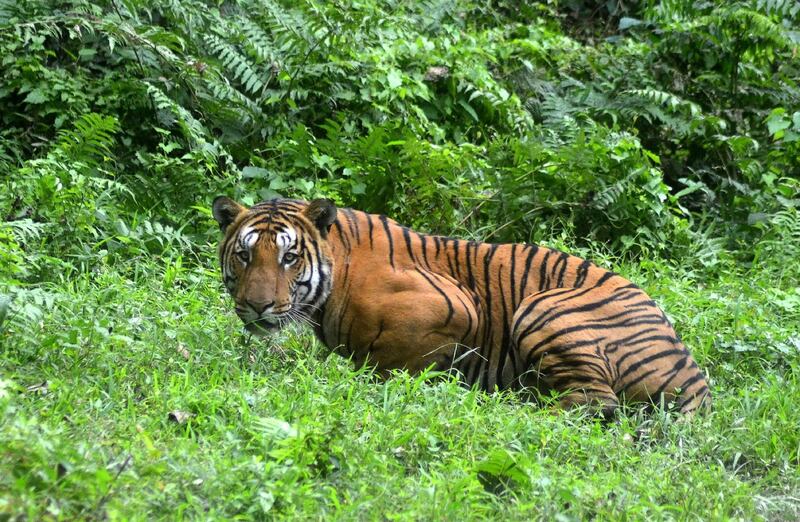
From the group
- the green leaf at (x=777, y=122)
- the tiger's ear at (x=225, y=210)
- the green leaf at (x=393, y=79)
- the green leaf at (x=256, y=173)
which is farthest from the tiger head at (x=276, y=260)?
the green leaf at (x=777, y=122)

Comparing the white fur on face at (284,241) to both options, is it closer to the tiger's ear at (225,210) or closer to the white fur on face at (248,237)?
the white fur on face at (248,237)

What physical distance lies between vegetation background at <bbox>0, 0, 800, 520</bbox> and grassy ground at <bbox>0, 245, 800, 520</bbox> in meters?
0.02

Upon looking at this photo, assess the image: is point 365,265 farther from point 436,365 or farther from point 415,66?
point 415,66

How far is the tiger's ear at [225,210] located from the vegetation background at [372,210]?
62 centimetres

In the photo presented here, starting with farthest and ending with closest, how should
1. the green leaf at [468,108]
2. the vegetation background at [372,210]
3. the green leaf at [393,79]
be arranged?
the green leaf at [468,108], the green leaf at [393,79], the vegetation background at [372,210]

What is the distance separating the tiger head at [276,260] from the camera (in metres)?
5.17

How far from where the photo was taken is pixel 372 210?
7.45m

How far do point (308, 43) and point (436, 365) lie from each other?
3.84 metres

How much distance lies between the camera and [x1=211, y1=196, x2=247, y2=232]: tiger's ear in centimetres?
545

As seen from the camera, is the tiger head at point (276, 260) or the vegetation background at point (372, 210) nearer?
the vegetation background at point (372, 210)

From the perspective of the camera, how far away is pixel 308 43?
815cm

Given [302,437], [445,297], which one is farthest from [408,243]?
[302,437]

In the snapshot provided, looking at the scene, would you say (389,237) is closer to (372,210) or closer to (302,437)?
(372,210)

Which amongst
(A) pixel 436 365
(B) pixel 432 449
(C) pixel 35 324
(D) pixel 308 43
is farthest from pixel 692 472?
(D) pixel 308 43
